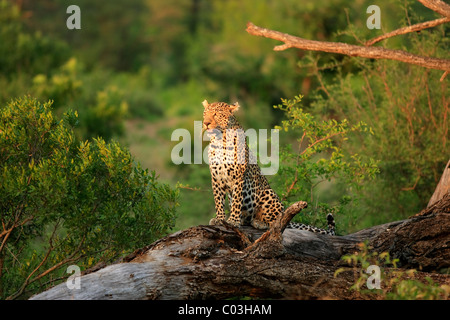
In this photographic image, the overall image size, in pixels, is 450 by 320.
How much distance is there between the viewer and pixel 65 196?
9.58 meters

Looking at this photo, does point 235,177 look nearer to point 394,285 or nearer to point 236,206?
point 236,206

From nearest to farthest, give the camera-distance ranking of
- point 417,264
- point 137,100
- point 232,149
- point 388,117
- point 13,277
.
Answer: point 417,264 → point 232,149 → point 13,277 → point 388,117 → point 137,100

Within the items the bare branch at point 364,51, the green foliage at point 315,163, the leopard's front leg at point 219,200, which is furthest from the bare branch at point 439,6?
the leopard's front leg at point 219,200

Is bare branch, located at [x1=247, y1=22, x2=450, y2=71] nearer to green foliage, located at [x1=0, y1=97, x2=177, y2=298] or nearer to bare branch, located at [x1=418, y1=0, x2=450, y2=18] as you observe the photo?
bare branch, located at [x1=418, y1=0, x2=450, y2=18]

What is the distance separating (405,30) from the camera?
34.7 ft

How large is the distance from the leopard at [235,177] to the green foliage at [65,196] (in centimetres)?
84

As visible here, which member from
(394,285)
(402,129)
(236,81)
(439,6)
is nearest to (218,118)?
(394,285)

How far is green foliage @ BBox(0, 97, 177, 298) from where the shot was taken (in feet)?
31.9

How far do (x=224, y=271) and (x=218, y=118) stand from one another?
2.66m

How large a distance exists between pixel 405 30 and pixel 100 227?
540 cm

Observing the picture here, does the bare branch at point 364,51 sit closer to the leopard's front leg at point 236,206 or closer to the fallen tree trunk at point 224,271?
the leopard's front leg at point 236,206
